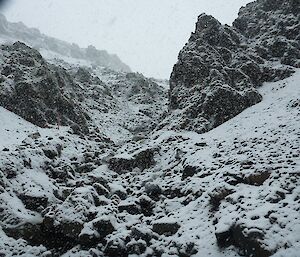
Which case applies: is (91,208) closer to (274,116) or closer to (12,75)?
(274,116)

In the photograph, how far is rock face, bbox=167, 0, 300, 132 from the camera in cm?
2648

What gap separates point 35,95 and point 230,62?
19.2m

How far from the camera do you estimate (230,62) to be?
1319 inches

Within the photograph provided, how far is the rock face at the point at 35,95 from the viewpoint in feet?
99.3

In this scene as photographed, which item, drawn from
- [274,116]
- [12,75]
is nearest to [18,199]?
[274,116]

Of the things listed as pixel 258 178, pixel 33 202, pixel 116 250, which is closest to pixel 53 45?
pixel 33 202

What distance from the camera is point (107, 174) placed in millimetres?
21969

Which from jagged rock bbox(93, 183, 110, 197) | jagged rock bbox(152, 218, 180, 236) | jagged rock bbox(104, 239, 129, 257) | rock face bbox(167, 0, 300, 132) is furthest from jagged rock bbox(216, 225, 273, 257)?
rock face bbox(167, 0, 300, 132)

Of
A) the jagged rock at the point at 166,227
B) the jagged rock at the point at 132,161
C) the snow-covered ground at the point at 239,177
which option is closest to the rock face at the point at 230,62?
the snow-covered ground at the point at 239,177

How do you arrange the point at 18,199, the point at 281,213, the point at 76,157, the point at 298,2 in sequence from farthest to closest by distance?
the point at 298,2 → the point at 76,157 → the point at 18,199 → the point at 281,213

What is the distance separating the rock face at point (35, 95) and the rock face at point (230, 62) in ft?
33.5

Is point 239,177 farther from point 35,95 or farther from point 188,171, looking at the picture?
point 35,95

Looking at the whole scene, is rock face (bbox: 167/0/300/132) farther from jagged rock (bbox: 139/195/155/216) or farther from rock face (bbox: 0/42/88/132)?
rock face (bbox: 0/42/88/132)

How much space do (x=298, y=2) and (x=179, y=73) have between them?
16.2 meters
